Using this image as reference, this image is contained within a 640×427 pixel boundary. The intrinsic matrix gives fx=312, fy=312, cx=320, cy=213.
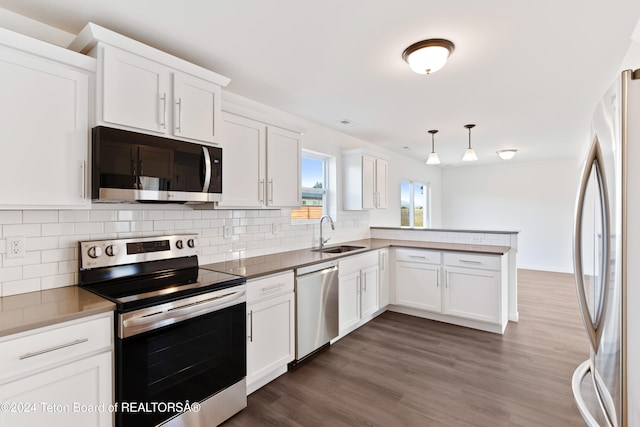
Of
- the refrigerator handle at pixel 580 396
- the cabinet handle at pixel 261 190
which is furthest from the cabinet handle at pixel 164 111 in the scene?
the refrigerator handle at pixel 580 396

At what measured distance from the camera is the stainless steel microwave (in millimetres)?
1736

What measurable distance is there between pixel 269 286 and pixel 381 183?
287cm

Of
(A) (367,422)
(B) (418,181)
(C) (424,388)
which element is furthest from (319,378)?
(B) (418,181)

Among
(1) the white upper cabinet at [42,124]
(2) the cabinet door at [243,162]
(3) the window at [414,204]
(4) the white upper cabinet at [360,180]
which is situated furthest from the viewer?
(3) the window at [414,204]

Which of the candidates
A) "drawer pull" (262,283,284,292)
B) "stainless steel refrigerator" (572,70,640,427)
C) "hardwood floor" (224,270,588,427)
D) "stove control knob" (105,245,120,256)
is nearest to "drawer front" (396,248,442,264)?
"hardwood floor" (224,270,588,427)

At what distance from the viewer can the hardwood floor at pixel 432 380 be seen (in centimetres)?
207

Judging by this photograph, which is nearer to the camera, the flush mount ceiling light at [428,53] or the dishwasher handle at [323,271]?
the flush mount ceiling light at [428,53]

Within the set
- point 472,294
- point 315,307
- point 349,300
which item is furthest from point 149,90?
point 472,294

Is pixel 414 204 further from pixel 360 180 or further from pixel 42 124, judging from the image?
pixel 42 124

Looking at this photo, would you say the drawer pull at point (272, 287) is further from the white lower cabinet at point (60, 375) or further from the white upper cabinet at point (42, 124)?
the white upper cabinet at point (42, 124)

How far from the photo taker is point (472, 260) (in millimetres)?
3521

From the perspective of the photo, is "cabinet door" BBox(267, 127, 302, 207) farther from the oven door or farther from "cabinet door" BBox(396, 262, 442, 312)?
"cabinet door" BBox(396, 262, 442, 312)

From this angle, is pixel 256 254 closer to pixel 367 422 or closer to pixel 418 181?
pixel 367 422

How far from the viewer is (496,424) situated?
2.00 m
